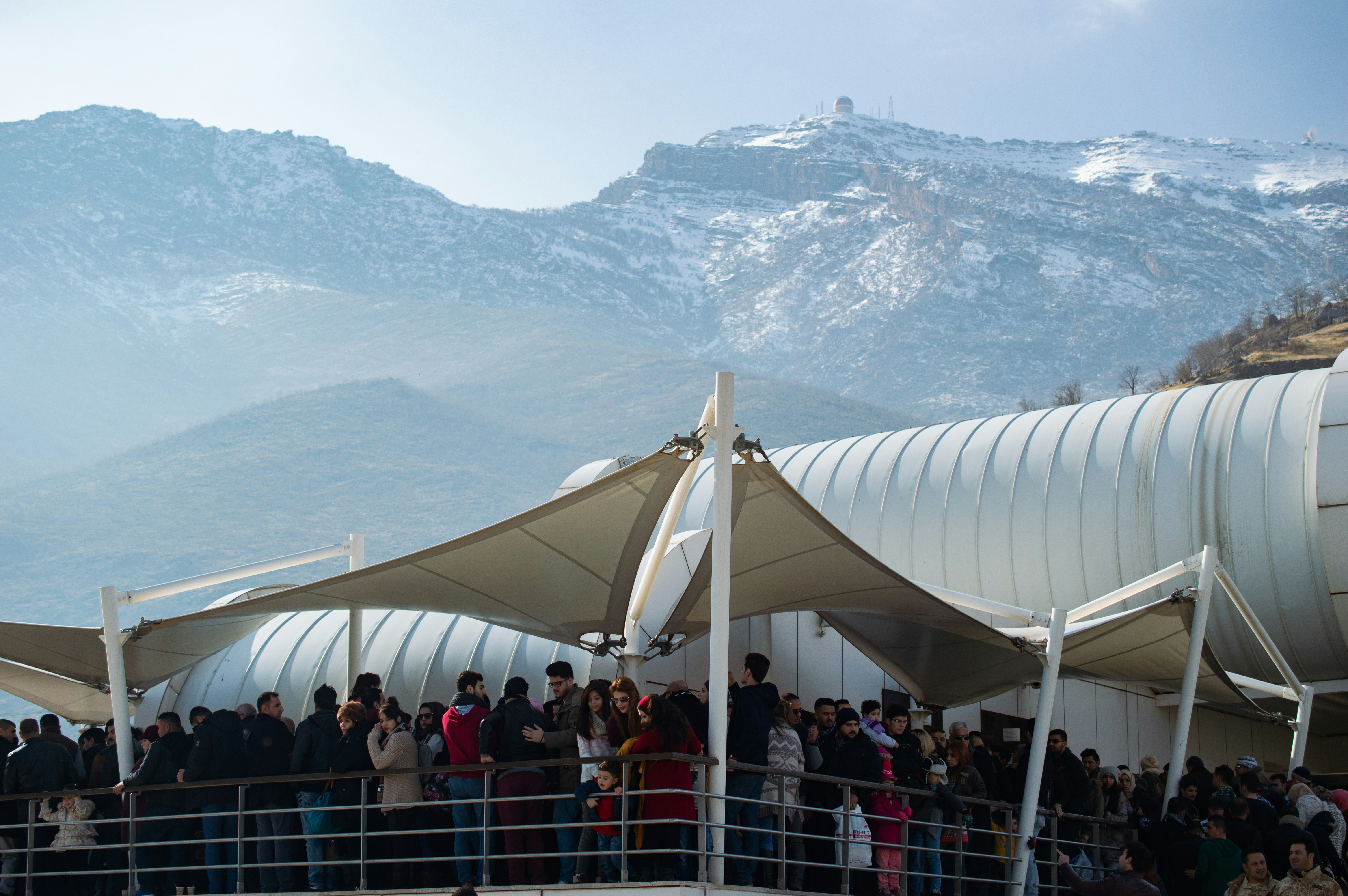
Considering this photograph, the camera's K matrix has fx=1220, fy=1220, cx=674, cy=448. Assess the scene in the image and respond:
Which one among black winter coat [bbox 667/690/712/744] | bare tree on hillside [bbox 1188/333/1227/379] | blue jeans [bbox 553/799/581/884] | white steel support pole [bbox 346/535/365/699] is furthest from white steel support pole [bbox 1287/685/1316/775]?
bare tree on hillside [bbox 1188/333/1227/379]

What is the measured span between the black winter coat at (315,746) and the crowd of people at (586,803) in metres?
0.02

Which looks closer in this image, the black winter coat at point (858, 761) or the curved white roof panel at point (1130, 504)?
the black winter coat at point (858, 761)

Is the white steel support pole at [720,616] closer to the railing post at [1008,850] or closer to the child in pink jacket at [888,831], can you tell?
the child in pink jacket at [888,831]

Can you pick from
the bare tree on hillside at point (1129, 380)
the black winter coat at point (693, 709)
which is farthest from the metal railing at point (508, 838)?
the bare tree on hillside at point (1129, 380)

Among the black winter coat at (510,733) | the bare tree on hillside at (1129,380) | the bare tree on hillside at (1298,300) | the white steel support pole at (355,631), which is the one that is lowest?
the black winter coat at (510,733)

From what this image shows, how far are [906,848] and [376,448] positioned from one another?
183m

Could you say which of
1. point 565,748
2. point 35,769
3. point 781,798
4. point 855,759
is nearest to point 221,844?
point 35,769

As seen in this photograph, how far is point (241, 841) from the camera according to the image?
9.16m

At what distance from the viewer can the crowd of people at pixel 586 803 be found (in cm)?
845

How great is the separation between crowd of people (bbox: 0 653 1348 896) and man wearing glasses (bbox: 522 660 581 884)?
0.02 m

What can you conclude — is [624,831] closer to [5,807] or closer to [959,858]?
[959,858]

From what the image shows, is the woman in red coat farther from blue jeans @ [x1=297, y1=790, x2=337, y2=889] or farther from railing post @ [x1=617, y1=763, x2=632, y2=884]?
blue jeans @ [x1=297, y1=790, x2=337, y2=889]

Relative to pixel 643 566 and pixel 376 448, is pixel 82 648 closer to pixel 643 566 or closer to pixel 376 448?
pixel 643 566

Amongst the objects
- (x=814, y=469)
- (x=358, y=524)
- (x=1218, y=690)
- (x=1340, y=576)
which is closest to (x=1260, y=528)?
(x=1340, y=576)
